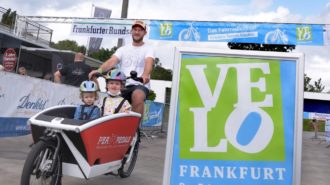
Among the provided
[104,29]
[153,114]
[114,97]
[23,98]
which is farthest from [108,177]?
[104,29]

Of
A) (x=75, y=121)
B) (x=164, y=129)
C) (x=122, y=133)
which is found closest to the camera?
(x=75, y=121)

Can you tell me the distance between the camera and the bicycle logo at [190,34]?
16.3 m

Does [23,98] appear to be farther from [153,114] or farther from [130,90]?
[153,114]

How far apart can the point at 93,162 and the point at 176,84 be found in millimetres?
1303

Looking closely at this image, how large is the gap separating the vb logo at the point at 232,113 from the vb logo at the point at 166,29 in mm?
13654

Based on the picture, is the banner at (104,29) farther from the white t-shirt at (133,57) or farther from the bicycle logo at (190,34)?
the white t-shirt at (133,57)

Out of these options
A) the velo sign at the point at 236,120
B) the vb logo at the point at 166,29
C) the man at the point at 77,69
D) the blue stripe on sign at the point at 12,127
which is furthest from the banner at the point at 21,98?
the vb logo at the point at 166,29

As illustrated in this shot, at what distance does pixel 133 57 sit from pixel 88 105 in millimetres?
1074

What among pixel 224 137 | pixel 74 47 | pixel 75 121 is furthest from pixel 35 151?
pixel 74 47

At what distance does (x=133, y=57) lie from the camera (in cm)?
519

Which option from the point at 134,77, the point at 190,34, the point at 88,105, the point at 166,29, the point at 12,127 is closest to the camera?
the point at 88,105

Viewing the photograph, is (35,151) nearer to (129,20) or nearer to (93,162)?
(93,162)

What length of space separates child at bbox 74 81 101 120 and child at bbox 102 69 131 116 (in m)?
0.20

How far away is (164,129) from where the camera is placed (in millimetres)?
16406
